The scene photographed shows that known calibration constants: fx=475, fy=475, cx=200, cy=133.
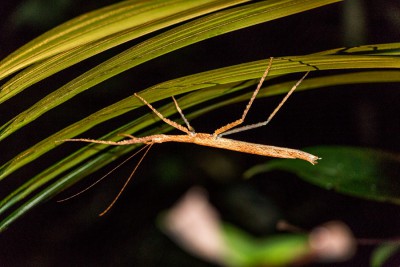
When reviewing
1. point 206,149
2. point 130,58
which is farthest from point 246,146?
point 206,149

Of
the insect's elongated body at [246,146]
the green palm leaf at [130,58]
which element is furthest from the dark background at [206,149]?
the green palm leaf at [130,58]

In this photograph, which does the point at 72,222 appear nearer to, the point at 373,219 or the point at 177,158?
the point at 177,158

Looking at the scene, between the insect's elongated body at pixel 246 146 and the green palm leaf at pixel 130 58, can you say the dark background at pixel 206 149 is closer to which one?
the insect's elongated body at pixel 246 146

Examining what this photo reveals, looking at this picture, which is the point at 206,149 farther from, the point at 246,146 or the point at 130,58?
the point at 130,58

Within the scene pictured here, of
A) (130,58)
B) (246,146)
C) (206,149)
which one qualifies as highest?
(206,149)

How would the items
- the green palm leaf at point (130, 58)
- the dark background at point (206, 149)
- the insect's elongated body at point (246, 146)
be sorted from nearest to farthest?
the green palm leaf at point (130, 58) → the insect's elongated body at point (246, 146) → the dark background at point (206, 149)

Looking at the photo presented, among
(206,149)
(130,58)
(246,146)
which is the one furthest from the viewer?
(206,149)

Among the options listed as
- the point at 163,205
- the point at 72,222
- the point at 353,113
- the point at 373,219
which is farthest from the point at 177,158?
the point at 373,219

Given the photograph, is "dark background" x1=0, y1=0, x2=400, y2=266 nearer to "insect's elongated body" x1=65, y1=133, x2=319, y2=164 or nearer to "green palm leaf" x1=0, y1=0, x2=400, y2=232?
"insect's elongated body" x1=65, y1=133, x2=319, y2=164
